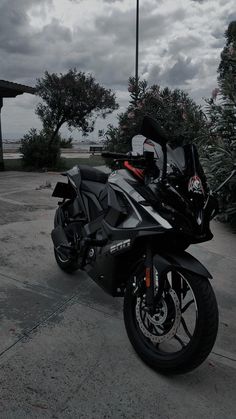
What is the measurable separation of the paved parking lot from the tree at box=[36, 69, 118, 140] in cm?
1125

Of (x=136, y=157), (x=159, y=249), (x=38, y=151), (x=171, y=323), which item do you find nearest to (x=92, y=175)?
(x=136, y=157)

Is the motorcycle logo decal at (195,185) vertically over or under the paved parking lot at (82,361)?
over

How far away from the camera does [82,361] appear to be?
2184 mm

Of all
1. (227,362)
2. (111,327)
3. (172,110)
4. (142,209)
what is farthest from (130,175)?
(172,110)

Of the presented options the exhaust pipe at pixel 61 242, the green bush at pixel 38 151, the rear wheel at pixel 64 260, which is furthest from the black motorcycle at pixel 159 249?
the green bush at pixel 38 151

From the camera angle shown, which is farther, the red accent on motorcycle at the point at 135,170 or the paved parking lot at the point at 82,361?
the red accent on motorcycle at the point at 135,170

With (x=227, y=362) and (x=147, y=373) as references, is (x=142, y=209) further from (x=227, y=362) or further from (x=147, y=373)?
(x=227, y=362)

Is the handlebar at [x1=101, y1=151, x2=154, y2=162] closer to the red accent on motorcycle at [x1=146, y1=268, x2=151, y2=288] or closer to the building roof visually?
the red accent on motorcycle at [x1=146, y1=268, x2=151, y2=288]

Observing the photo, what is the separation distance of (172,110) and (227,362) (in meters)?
8.11

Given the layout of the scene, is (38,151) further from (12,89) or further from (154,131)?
(154,131)

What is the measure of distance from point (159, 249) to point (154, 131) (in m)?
0.69

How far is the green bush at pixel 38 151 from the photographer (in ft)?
43.2

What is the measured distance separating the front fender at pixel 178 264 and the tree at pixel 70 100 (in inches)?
495

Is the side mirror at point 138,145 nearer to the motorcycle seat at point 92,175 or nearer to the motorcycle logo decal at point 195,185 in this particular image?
the motorcycle logo decal at point 195,185
